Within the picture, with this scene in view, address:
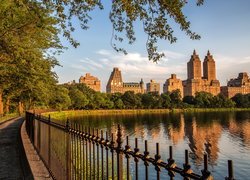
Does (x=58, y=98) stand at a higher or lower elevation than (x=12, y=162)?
higher

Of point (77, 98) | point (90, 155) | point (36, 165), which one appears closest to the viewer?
point (90, 155)

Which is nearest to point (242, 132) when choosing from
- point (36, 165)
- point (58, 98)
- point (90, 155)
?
point (58, 98)

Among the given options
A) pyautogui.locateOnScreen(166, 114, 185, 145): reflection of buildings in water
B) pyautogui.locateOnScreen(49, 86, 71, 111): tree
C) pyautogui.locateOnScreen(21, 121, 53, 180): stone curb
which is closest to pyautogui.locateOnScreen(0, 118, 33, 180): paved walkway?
pyautogui.locateOnScreen(21, 121, 53, 180): stone curb

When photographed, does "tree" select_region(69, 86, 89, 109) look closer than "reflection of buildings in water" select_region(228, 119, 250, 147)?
No

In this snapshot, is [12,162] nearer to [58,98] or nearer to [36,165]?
[36,165]

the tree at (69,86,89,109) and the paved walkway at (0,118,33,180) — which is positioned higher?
the tree at (69,86,89,109)

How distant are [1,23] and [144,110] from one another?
17963 centimetres

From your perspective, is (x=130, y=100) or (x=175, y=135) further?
(x=130, y=100)

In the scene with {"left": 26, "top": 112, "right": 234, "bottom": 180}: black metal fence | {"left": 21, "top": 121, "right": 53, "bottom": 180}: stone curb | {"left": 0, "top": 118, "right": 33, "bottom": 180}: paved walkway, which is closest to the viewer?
{"left": 26, "top": 112, "right": 234, "bottom": 180}: black metal fence

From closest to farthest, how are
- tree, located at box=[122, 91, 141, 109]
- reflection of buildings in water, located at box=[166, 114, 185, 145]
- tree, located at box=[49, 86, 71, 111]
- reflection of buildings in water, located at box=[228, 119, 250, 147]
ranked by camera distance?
reflection of buildings in water, located at box=[228, 119, 250, 147] < reflection of buildings in water, located at box=[166, 114, 185, 145] < tree, located at box=[49, 86, 71, 111] < tree, located at box=[122, 91, 141, 109]

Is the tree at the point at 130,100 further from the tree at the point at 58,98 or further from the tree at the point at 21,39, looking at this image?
the tree at the point at 21,39

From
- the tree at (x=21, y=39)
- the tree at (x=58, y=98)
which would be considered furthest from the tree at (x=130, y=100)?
the tree at (x=21, y=39)

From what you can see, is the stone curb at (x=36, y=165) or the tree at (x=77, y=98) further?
the tree at (x=77, y=98)

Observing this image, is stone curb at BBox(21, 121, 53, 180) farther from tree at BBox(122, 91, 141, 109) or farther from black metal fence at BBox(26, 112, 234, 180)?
tree at BBox(122, 91, 141, 109)
